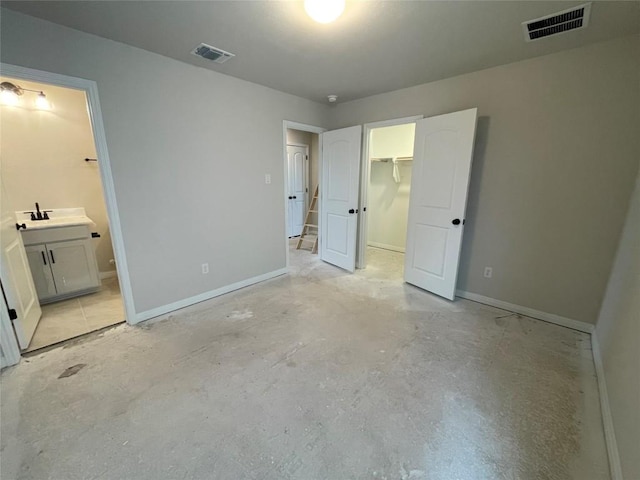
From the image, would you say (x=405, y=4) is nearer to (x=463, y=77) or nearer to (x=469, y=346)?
(x=463, y=77)

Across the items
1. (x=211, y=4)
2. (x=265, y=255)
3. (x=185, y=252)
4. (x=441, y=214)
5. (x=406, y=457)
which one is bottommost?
(x=406, y=457)

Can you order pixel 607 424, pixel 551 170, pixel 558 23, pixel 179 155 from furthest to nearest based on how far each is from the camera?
pixel 179 155 < pixel 551 170 < pixel 558 23 < pixel 607 424

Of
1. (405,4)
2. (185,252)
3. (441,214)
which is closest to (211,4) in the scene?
(405,4)

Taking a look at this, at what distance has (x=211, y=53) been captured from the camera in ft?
7.19

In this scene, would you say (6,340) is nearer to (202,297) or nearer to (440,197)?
(202,297)

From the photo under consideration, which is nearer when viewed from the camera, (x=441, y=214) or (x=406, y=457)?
(x=406, y=457)

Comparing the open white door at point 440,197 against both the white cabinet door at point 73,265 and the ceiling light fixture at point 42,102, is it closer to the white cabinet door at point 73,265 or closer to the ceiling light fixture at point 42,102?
the white cabinet door at point 73,265

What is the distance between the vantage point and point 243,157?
2.95 m

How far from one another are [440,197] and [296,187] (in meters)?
3.61

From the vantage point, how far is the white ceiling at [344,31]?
1588mm

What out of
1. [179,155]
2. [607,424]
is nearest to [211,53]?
[179,155]

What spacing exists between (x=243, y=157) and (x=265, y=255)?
123 cm

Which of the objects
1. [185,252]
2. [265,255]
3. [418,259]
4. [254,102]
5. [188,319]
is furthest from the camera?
[265,255]

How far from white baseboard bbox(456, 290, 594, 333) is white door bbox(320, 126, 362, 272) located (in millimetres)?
1516
